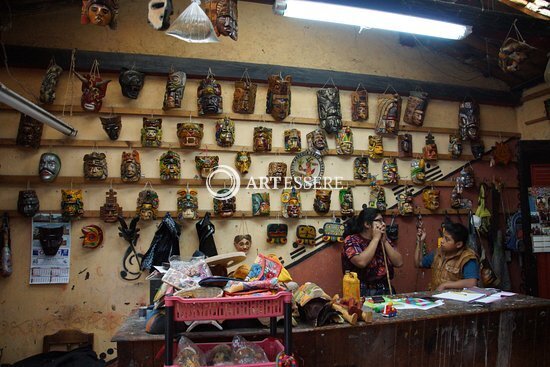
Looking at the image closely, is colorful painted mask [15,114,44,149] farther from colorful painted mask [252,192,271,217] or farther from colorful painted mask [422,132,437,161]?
colorful painted mask [422,132,437,161]

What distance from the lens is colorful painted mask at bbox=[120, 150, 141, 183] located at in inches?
144

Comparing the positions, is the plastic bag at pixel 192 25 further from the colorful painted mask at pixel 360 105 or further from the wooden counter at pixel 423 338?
the colorful painted mask at pixel 360 105

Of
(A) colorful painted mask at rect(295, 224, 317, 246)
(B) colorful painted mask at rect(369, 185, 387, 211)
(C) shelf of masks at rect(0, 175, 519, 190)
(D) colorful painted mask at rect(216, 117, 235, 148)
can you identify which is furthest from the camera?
(B) colorful painted mask at rect(369, 185, 387, 211)

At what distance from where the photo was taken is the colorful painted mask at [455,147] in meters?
4.61

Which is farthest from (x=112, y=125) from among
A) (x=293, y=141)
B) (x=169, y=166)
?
(x=293, y=141)

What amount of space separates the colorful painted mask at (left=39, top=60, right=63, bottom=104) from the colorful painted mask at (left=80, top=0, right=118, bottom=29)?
4.18 ft

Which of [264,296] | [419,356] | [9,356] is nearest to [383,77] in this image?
[419,356]

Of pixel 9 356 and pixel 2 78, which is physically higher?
pixel 2 78

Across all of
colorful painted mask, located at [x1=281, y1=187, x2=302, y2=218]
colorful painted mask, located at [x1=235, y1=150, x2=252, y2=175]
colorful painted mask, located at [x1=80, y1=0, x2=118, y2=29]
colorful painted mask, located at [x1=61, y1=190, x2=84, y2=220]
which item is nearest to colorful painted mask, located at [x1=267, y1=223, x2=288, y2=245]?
colorful painted mask, located at [x1=281, y1=187, x2=302, y2=218]

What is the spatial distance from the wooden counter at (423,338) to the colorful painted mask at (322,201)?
5.45 ft

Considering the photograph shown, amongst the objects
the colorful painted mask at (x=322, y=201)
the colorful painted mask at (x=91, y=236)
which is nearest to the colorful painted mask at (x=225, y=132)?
the colorful painted mask at (x=322, y=201)

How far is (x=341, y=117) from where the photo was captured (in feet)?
14.0

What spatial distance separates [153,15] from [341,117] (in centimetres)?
237

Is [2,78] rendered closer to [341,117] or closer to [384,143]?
[341,117]
